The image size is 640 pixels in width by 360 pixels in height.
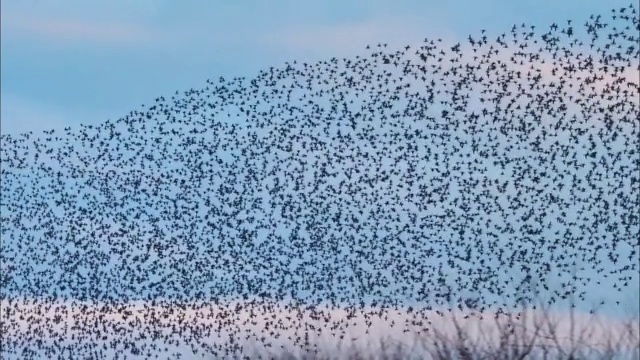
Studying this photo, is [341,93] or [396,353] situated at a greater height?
[341,93]

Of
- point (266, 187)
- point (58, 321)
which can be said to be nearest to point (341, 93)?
point (266, 187)

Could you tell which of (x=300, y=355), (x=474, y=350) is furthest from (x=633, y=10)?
(x=300, y=355)

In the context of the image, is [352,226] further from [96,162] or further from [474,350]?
[96,162]

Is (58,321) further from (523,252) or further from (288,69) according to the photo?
(523,252)

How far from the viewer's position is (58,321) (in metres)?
33.5

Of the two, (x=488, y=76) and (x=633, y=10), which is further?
Answer: (x=488, y=76)

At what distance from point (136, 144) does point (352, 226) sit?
595 cm

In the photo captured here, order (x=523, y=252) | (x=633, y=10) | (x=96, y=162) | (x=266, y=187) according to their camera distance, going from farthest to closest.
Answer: (x=96, y=162)
(x=266, y=187)
(x=523, y=252)
(x=633, y=10)

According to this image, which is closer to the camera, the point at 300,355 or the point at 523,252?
the point at 523,252

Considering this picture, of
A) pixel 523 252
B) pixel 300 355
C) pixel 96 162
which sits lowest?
pixel 300 355

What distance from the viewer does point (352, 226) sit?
93.1 feet

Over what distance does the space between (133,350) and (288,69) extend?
7.25 m

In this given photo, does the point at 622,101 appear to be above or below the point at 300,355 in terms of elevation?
above

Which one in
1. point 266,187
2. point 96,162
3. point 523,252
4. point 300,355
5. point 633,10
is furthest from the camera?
point 96,162
